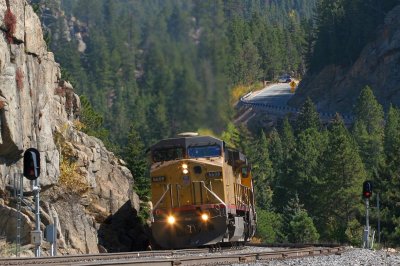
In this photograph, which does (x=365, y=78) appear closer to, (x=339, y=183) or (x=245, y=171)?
(x=339, y=183)

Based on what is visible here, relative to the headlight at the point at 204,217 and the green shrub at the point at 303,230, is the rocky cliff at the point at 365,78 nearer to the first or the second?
the green shrub at the point at 303,230

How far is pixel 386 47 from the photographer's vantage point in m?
133

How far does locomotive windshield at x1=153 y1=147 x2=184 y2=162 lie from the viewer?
3225cm

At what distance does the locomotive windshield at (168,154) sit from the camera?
32250 millimetres

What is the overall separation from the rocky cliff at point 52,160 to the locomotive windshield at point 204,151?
18.8 feet

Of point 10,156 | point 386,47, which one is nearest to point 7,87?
point 10,156

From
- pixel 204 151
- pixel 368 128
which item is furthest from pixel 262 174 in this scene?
pixel 204 151

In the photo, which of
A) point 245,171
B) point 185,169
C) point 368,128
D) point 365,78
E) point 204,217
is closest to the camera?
point 204,217

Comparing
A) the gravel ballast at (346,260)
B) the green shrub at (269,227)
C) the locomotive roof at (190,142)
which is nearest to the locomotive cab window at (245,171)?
the locomotive roof at (190,142)

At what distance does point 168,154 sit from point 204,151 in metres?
1.57

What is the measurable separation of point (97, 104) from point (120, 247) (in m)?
92.2

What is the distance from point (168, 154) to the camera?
1288 inches

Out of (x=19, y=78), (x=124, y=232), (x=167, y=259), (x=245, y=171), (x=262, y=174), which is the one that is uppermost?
(x=262, y=174)

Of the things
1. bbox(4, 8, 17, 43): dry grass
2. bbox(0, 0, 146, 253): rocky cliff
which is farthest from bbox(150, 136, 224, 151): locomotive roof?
bbox(4, 8, 17, 43): dry grass
